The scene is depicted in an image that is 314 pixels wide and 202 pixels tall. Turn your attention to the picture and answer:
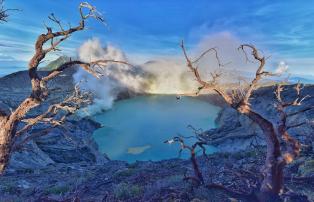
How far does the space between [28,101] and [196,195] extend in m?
5.40

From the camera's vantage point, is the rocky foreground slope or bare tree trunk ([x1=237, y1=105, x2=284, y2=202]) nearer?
bare tree trunk ([x1=237, y1=105, x2=284, y2=202])

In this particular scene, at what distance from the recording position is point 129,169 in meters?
19.2

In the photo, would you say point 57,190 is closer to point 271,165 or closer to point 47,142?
point 271,165

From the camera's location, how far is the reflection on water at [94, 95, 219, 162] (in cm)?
4038

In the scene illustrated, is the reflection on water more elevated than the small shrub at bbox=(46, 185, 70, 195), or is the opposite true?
the reflection on water

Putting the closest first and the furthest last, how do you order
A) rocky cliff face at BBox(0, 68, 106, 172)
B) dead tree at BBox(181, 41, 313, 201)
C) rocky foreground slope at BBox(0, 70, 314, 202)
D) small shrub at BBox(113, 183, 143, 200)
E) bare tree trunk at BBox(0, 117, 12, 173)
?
1. dead tree at BBox(181, 41, 313, 201)
2. bare tree trunk at BBox(0, 117, 12, 173)
3. rocky foreground slope at BBox(0, 70, 314, 202)
4. small shrub at BBox(113, 183, 143, 200)
5. rocky cliff face at BBox(0, 68, 106, 172)

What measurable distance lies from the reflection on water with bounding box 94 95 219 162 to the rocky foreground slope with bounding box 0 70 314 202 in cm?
181

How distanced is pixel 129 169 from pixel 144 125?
2740cm

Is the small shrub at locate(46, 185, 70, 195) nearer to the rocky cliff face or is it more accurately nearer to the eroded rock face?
the rocky cliff face

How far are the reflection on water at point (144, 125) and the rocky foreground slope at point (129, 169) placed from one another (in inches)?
71.4

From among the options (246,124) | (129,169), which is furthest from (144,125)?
(129,169)

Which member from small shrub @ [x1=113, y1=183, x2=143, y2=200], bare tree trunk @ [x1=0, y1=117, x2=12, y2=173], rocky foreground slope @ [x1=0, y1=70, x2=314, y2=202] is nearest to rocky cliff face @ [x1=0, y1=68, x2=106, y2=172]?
rocky foreground slope @ [x1=0, y1=70, x2=314, y2=202]

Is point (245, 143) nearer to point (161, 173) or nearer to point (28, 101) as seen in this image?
point (161, 173)

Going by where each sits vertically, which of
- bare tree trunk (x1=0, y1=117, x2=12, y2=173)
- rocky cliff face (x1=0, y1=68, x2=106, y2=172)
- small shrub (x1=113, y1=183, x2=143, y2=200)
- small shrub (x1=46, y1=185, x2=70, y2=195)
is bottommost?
small shrub (x1=113, y1=183, x2=143, y2=200)
